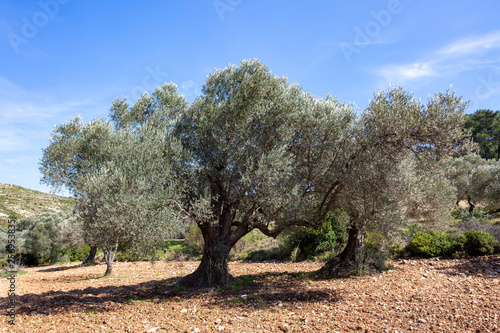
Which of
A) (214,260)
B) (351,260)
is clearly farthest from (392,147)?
(214,260)

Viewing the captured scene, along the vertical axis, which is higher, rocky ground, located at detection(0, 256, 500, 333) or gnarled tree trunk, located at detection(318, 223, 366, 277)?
gnarled tree trunk, located at detection(318, 223, 366, 277)

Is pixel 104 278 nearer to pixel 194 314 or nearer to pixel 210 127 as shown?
pixel 194 314

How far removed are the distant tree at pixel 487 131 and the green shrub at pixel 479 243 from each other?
47802mm

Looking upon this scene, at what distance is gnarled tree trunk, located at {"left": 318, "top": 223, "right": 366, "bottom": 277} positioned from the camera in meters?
13.7

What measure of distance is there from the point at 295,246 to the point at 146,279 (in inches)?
378

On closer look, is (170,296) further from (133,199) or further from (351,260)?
(351,260)

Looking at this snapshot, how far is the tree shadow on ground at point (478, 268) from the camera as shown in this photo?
12295 mm

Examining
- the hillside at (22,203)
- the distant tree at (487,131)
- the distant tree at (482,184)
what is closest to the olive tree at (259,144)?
the distant tree at (482,184)

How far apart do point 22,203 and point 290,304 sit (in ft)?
183

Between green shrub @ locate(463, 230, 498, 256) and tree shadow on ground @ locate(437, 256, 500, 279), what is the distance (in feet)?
2.03

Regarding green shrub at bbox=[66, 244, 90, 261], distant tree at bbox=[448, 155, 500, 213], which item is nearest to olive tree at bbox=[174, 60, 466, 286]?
distant tree at bbox=[448, 155, 500, 213]

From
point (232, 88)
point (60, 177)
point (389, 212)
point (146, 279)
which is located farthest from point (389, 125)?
point (146, 279)

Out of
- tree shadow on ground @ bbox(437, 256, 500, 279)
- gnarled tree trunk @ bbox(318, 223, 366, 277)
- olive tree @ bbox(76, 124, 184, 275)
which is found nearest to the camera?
olive tree @ bbox(76, 124, 184, 275)

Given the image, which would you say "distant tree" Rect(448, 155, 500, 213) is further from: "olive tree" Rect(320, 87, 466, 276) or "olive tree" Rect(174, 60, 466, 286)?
"olive tree" Rect(174, 60, 466, 286)
